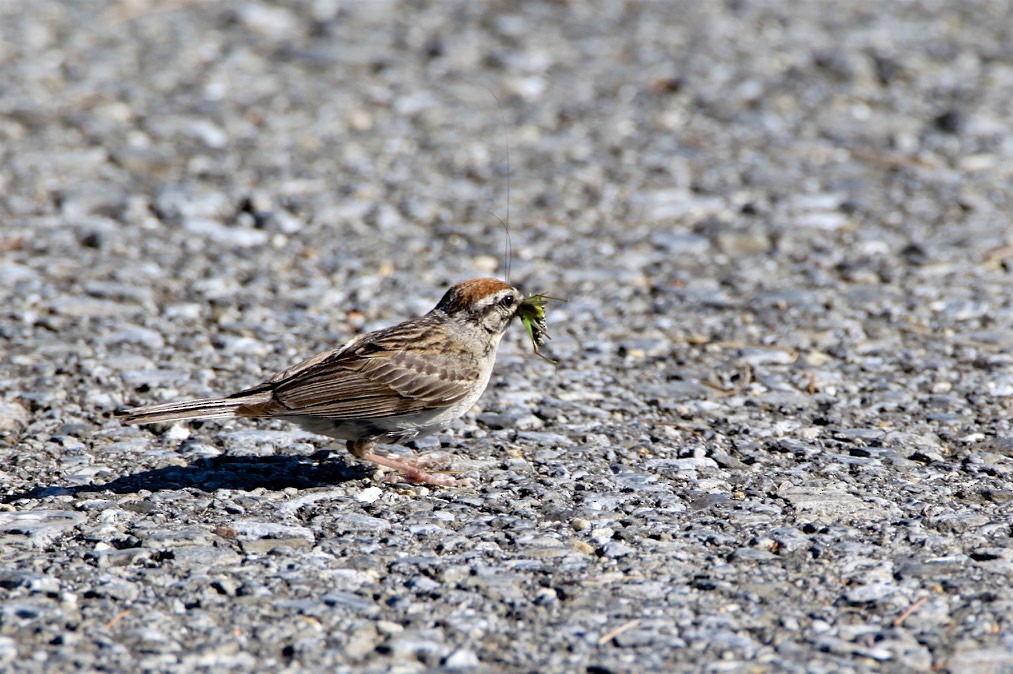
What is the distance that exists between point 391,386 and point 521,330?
237 cm

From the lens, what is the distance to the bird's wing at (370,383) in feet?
19.2

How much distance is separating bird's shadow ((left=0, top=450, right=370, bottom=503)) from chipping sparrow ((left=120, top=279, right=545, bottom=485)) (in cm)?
20

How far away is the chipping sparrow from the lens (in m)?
5.78

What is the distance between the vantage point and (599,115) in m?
11.3

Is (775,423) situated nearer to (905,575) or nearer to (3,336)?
(905,575)

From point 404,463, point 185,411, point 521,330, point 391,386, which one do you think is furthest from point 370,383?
point 521,330

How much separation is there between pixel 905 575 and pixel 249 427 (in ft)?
11.0

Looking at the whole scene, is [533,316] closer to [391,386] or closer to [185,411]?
[391,386]

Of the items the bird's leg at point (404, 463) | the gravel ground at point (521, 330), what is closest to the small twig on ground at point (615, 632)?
the gravel ground at point (521, 330)

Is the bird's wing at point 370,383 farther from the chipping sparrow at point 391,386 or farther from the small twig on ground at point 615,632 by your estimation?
the small twig on ground at point 615,632

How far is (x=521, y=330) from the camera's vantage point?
8.23m

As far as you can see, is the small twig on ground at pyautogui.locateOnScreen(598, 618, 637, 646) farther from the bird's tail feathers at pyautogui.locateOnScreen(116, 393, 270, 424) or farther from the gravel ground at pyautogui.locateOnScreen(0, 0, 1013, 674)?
the bird's tail feathers at pyautogui.locateOnScreen(116, 393, 270, 424)

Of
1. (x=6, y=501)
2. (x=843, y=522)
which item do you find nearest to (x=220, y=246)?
(x=6, y=501)

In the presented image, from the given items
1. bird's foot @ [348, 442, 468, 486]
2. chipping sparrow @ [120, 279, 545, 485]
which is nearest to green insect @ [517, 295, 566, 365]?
chipping sparrow @ [120, 279, 545, 485]
